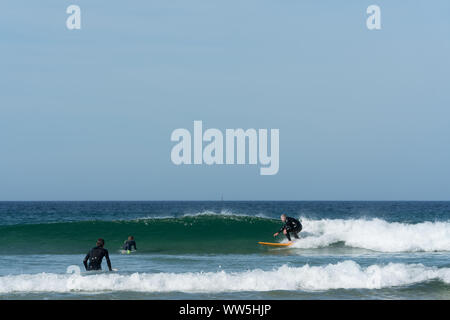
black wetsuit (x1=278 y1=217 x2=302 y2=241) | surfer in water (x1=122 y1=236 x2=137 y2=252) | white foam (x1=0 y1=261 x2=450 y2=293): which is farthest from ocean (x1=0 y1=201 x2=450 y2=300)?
black wetsuit (x1=278 y1=217 x2=302 y2=241)

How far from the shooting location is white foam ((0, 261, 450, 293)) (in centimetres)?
1400

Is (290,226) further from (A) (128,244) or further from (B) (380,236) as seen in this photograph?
(A) (128,244)

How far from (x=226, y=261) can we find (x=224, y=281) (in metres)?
5.24

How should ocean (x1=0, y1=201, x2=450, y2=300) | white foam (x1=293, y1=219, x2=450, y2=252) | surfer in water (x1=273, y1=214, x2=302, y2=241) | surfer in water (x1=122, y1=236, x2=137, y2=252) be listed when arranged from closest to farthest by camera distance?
ocean (x1=0, y1=201, x2=450, y2=300) < surfer in water (x1=122, y1=236, x2=137, y2=252) < surfer in water (x1=273, y1=214, x2=302, y2=241) < white foam (x1=293, y1=219, x2=450, y2=252)

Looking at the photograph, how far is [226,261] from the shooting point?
19.8m

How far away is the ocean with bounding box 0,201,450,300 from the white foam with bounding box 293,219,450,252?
0.05 m

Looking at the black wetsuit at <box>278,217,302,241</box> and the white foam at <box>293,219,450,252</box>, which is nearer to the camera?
the black wetsuit at <box>278,217,302,241</box>

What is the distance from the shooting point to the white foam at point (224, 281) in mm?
14000

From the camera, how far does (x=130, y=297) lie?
1308 cm

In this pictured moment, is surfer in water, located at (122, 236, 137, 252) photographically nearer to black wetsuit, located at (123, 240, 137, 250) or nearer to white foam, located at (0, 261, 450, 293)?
black wetsuit, located at (123, 240, 137, 250)

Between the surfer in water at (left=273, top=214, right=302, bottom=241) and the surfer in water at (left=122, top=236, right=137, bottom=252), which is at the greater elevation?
the surfer in water at (left=273, top=214, right=302, bottom=241)

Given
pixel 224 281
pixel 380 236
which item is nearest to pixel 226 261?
pixel 224 281
